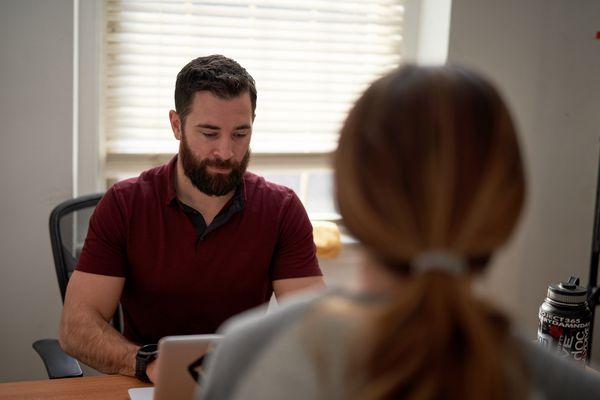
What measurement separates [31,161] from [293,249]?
1054 mm

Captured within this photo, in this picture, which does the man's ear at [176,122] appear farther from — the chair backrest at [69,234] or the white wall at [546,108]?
the white wall at [546,108]

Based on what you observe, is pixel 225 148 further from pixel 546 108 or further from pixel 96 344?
pixel 546 108

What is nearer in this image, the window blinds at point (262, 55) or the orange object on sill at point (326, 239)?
the window blinds at point (262, 55)

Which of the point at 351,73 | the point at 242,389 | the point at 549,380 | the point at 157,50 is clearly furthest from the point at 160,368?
the point at 351,73

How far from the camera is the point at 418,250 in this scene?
70cm

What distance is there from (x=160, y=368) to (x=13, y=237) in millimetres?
1496

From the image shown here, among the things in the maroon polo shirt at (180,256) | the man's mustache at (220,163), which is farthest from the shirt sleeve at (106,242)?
the man's mustache at (220,163)

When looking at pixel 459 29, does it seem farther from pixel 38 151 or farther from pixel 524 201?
pixel 524 201

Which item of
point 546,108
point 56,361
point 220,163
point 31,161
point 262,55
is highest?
point 262,55

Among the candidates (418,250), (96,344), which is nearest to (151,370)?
(96,344)

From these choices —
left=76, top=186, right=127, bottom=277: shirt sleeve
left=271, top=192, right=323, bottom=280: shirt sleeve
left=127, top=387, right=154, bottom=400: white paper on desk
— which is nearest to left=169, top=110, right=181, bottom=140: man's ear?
left=76, top=186, right=127, bottom=277: shirt sleeve

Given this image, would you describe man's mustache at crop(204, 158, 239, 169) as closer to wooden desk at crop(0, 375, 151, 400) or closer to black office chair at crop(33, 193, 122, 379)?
black office chair at crop(33, 193, 122, 379)

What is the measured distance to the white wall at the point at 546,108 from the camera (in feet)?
9.54

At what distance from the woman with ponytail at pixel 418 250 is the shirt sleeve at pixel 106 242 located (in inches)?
45.4
